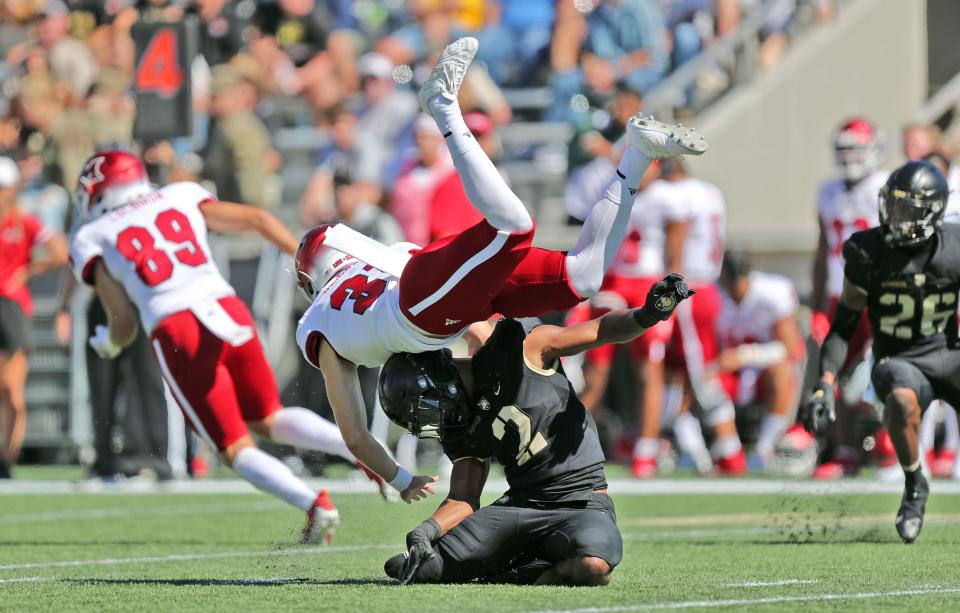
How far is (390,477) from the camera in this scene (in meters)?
6.34

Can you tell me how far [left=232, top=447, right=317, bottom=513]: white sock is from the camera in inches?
298

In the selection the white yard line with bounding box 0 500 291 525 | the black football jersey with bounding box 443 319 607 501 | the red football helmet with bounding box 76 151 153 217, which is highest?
the red football helmet with bounding box 76 151 153 217

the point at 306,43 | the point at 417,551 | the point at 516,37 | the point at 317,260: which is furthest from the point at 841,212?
the point at 306,43

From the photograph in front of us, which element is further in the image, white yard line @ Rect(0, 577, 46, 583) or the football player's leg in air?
white yard line @ Rect(0, 577, 46, 583)

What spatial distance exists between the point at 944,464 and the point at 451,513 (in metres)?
6.83

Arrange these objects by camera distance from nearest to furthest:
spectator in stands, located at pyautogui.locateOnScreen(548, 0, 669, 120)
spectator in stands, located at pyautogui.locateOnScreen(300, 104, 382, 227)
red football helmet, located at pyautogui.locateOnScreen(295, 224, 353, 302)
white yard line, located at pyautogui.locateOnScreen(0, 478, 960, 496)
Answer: red football helmet, located at pyautogui.locateOnScreen(295, 224, 353, 302), white yard line, located at pyautogui.locateOnScreen(0, 478, 960, 496), spectator in stands, located at pyautogui.locateOnScreen(300, 104, 382, 227), spectator in stands, located at pyautogui.locateOnScreen(548, 0, 669, 120)

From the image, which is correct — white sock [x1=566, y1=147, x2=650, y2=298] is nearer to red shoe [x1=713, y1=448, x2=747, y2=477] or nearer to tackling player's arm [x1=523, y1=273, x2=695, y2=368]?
tackling player's arm [x1=523, y1=273, x2=695, y2=368]

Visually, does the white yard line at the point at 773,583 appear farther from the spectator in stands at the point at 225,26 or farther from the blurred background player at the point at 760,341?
the spectator in stands at the point at 225,26

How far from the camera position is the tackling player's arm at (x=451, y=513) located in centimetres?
595

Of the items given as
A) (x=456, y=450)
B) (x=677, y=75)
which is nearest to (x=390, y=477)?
(x=456, y=450)

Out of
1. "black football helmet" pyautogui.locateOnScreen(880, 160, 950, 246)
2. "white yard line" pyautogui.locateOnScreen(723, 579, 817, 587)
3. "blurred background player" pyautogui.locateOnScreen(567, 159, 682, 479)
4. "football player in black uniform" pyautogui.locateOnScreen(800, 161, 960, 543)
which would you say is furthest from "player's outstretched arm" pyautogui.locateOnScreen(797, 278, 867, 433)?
"blurred background player" pyautogui.locateOnScreen(567, 159, 682, 479)

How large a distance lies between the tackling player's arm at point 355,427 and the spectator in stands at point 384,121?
768 centimetres

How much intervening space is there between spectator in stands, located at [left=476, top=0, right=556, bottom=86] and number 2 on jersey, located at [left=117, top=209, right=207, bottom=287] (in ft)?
25.7

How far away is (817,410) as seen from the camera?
24.2ft
